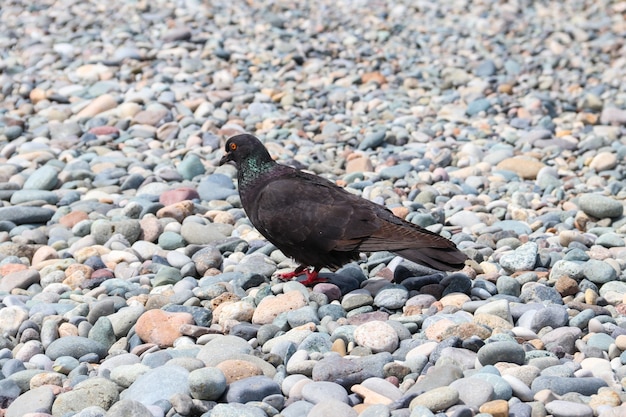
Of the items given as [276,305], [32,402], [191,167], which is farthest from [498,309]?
[191,167]

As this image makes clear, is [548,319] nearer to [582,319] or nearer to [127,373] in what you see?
[582,319]

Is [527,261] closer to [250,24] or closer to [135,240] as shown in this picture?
[135,240]

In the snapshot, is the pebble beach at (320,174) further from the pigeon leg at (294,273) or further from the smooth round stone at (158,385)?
the pigeon leg at (294,273)

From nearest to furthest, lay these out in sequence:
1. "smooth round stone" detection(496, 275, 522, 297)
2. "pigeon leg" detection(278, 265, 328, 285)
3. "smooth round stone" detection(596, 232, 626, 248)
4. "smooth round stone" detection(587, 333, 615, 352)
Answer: "smooth round stone" detection(587, 333, 615, 352) < "smooth round stone" detection(496, 275, 522, 297) < "pigeon leg" detection(278, 265, 328, 285) < "smooth round stone" detection(596, 232, 626, 248)

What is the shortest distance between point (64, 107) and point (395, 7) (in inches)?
284

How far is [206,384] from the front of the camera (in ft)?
13.7

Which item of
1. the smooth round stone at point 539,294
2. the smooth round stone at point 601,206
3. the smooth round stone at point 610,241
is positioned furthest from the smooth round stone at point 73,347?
the smooth round stone at point 601,206

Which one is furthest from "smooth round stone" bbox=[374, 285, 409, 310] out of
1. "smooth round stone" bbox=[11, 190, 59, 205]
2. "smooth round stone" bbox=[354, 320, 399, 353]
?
"smooth round stone" bbox=[11, 190, 59, 205]

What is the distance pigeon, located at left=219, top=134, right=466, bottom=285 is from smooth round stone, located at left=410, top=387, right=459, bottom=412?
5.09 ft

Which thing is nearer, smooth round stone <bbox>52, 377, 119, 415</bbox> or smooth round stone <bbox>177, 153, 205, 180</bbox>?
smooth round stone <bbox>52, 377, 119, 415</bbox>

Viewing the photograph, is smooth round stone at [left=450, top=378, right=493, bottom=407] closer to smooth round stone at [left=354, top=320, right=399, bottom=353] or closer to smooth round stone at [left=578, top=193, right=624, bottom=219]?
smooth round stone at [left=354, top=320, right=399, bottom=353]

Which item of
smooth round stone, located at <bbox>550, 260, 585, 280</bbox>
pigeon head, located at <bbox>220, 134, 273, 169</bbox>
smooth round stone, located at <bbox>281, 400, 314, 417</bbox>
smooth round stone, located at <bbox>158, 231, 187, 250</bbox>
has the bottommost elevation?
smooth round stone, located at <bbox>158, 231, 187, 250</bbox>

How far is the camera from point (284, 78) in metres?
11.5

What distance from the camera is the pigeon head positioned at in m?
6.20
